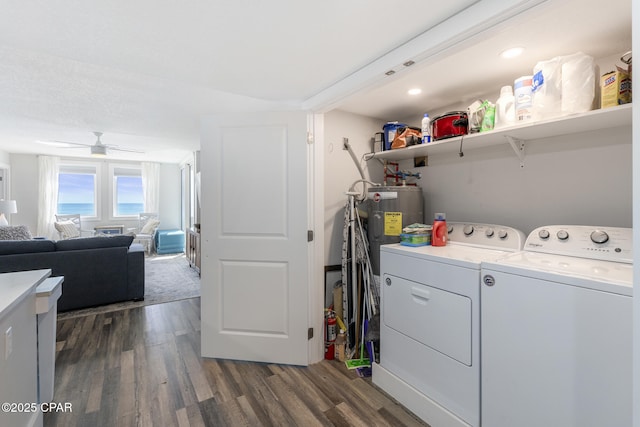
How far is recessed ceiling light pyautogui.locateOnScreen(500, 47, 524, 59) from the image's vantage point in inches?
58.6

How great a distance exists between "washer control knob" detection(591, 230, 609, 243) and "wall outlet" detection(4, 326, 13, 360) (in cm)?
264

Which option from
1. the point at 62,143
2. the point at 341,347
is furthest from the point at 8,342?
the point at 62,143

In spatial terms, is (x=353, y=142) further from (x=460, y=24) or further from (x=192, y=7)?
(x=192, y=7)

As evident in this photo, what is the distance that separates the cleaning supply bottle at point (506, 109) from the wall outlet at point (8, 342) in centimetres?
258

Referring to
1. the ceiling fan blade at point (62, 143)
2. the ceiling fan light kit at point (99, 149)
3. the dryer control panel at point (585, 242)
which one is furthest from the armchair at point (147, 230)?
the dryer control panel at point (585, 242)

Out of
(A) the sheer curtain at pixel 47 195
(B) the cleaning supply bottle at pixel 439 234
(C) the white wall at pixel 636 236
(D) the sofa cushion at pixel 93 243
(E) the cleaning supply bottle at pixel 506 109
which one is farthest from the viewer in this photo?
(A) the sheer curtain at pixel 47 195

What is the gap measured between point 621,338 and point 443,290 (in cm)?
66

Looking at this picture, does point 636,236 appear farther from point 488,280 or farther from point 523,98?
point 523,98

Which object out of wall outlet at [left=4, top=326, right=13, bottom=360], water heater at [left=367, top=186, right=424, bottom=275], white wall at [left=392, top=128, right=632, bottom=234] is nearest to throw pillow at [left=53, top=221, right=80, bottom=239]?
wall outlet at [left=4, top=326, right=13, bottom=360]

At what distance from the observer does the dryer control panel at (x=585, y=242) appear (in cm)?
128

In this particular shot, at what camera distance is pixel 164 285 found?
4.20m

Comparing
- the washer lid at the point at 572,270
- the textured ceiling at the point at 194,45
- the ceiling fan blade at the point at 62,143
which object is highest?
the ceiling fan blade at the point at 62,143

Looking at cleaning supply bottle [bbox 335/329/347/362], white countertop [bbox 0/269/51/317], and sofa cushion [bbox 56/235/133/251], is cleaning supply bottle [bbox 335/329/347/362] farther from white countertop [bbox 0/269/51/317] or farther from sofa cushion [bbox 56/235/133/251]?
sofa cushion [bbox 56/235/133/251]

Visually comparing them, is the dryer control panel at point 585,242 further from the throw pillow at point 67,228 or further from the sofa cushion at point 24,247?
the throw pillow at point 67,228
